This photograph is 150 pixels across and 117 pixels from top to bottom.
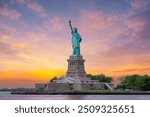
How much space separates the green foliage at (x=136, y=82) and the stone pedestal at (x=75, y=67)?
11953 millimetres

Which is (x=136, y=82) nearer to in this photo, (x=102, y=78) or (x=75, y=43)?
(x=102, y=78)

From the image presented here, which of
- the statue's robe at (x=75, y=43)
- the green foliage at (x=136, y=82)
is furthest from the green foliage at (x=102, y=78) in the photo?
the statue's robe at (x=75, y=43)

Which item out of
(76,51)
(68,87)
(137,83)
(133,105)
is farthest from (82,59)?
(133,105)

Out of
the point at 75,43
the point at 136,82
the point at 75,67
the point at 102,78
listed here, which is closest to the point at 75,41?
the point at 75,43

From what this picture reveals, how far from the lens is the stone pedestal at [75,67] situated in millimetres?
60438

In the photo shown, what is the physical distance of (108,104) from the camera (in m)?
6.54

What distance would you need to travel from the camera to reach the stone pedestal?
6044 cm

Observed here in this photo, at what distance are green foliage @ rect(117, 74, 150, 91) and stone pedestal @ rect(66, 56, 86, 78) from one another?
1195 centimetres

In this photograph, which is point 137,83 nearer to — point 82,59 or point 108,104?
point 82,59

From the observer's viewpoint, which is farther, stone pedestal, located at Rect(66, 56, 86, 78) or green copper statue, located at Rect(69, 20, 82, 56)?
green copper statue, located at Rect(69, 20, 82, 56)

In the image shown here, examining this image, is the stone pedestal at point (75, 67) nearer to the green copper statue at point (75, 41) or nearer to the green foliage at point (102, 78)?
the green copper statue at point (75, 41)

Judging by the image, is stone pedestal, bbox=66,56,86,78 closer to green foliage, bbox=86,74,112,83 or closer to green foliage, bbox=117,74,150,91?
green foliage, bbox=117,74,150,91

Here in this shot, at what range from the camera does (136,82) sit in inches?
2744

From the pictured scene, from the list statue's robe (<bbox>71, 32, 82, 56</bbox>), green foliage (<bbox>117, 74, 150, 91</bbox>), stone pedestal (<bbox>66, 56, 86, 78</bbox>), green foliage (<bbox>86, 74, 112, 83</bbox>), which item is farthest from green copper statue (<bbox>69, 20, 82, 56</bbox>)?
green foliage (<bbox>86, 74, 112, 83</bbox>)
